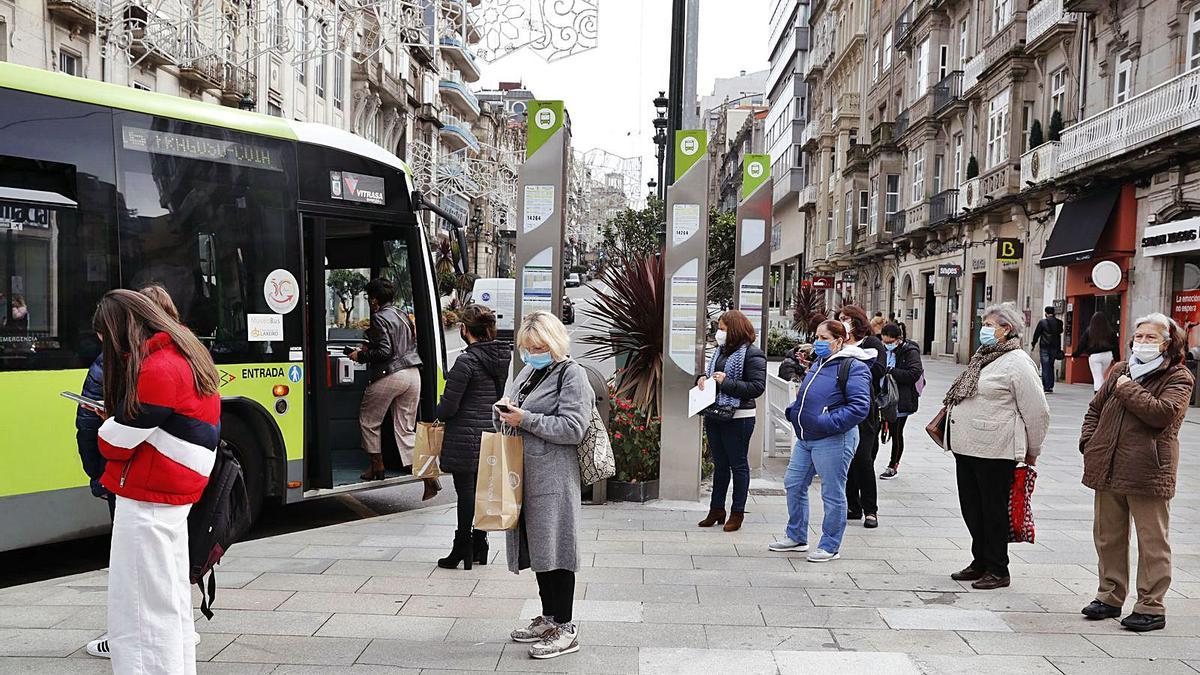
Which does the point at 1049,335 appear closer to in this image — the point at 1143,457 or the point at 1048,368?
the point at 1048,368

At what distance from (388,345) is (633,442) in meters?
2.27

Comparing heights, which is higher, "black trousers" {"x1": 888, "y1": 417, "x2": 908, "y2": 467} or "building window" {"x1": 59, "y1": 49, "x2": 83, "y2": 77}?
"building window" {"x1": 59, "y1": 49, "x2": 83, "y2": 77}

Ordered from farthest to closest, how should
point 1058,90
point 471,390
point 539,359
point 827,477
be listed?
point 1058,90 < point 827,477 < point 471,390 < point 539,359

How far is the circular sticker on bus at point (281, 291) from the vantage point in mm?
7055

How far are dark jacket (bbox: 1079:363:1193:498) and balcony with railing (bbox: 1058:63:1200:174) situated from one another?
49.0 feet

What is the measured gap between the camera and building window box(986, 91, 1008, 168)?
28.1m

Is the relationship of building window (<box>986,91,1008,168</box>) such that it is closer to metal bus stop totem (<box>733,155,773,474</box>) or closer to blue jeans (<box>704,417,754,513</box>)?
metal bus stop totem (<box>733,155,773,474</box>)

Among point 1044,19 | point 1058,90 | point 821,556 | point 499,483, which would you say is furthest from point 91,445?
point 1044,19

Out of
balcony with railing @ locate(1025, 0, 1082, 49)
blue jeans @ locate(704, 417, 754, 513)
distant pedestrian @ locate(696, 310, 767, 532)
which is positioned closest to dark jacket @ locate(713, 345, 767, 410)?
distant pedestrian @ locate(696, 310, 767, 532)

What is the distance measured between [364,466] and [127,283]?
114 inches

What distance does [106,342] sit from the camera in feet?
11.8

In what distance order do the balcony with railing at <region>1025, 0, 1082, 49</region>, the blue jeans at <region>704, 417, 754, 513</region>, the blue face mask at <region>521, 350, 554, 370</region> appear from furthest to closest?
the balcony with railing at <region>1025, 0, 1082, 49</region>
the blue jeans at <region>704, 417, 754, 513</region>
the blue face mask at <region>521, 350, 554, 370</region>

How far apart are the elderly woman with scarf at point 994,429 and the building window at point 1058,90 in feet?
70.4

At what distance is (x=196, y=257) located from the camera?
6.66 metres
